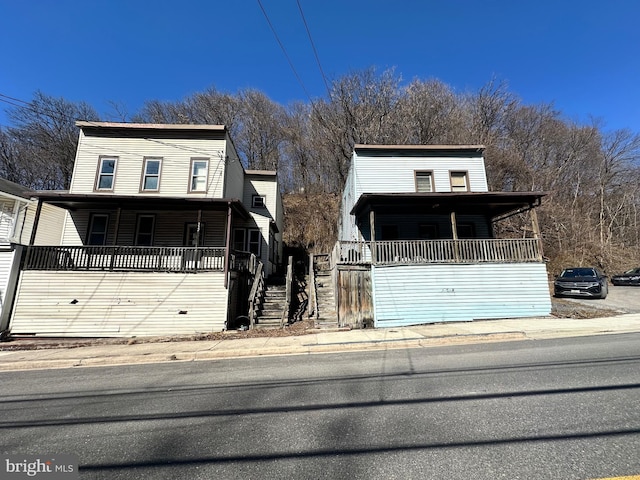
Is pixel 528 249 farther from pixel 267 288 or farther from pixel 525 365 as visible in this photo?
pixel 267 288

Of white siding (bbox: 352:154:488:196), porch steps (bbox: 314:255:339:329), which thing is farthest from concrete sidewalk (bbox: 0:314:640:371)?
white siding (bbox: 352:154:488:196)

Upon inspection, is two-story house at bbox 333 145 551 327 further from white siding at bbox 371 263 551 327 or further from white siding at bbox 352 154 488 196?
white siding at bbox 352 154 488 196

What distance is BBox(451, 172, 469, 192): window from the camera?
55.6 ft

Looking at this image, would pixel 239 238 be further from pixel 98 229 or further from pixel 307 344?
pixel 307 344

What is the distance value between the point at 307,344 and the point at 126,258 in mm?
9506

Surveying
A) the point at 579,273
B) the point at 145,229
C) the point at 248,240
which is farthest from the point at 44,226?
the point at 579,273

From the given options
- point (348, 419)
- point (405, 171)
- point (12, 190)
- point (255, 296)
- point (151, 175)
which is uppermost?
point (405, 171)

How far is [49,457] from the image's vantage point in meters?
2.89

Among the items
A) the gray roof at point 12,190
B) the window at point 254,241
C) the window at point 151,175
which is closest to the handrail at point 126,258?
the window at point 151,175

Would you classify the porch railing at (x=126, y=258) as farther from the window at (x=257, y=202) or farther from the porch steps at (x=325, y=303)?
the window at (x=257, y=202)

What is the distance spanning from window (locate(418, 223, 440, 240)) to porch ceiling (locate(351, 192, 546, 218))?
34.2 inches

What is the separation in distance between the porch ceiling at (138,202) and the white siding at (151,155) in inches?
70.3

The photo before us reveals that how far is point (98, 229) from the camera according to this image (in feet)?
49.1

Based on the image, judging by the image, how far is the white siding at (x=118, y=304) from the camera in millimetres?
11203
